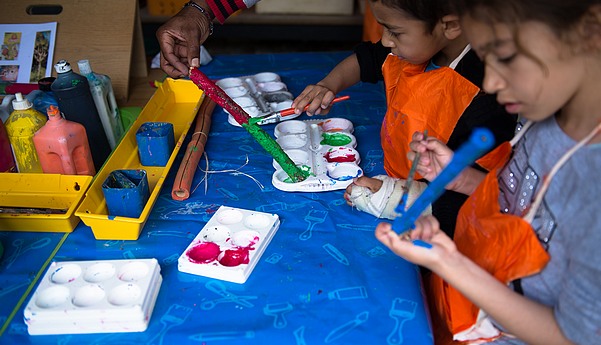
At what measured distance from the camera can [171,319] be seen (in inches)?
33.6

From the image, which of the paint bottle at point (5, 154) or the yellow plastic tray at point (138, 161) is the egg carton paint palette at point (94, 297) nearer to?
the yellow plastic tray at point (138, 161)

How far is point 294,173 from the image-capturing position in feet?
3.94

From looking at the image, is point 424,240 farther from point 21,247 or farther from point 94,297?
point 21,247

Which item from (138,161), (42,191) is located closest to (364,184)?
(138,161)

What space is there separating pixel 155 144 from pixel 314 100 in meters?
0.42

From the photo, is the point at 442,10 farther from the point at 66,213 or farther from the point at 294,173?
the point at 66,213

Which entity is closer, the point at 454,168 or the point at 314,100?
the point at 454,168

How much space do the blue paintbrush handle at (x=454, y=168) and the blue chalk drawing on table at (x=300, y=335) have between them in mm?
221

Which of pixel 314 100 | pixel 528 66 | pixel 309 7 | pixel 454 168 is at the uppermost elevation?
pixel 528 66

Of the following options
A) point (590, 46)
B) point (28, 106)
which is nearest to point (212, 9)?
point (28, 106)

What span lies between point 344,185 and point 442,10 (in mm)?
423

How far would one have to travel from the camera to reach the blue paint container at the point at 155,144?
1260mm

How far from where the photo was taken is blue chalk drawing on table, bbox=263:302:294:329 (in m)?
0.84

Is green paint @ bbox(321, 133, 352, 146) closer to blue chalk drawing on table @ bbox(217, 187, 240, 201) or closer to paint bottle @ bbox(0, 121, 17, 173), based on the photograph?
blue chalk drawing on table @ bbox(217, 187, 240, 201)
